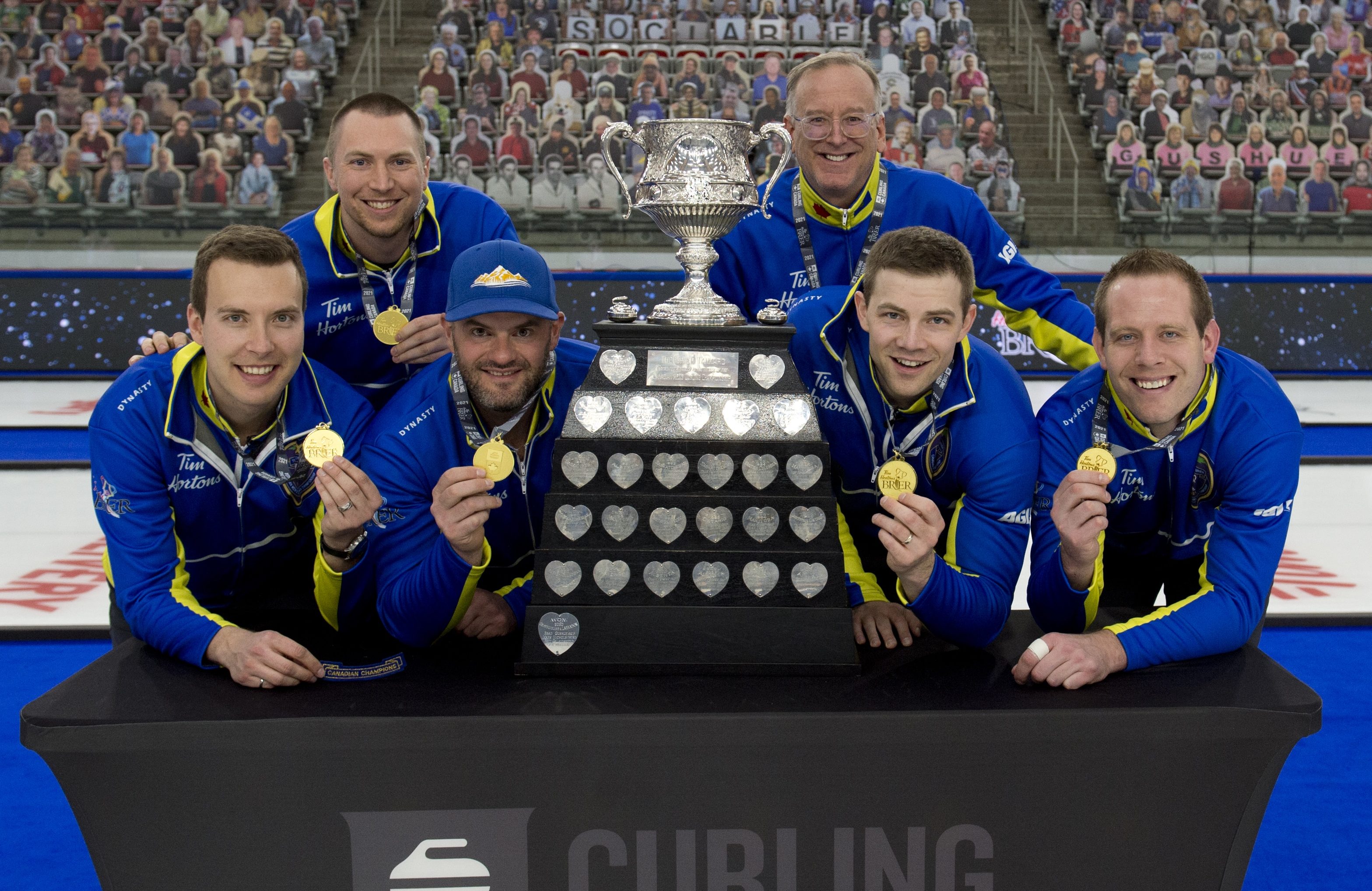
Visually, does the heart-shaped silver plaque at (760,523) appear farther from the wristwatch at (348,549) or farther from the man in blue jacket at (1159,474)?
the wristwatch at (348,549)

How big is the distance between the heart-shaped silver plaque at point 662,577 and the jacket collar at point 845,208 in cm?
169

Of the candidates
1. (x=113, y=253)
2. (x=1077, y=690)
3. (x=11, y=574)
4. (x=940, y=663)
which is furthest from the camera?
(x=113, y=253)

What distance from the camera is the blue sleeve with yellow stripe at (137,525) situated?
2580 mm

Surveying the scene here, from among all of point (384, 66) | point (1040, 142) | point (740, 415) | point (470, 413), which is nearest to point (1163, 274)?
point (740, 415)

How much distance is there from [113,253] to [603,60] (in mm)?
5621

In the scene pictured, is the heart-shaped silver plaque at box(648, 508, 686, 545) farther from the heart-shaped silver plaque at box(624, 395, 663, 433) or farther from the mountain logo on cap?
the mountain logo on cap

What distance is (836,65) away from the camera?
11.4ft

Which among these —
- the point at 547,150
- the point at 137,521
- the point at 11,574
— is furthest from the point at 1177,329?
the point at 547,150

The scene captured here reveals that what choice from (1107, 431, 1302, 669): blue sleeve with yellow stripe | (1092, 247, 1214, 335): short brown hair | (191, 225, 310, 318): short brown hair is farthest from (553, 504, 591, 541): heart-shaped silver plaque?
(1092, 247, 1214, 335): short brown hair

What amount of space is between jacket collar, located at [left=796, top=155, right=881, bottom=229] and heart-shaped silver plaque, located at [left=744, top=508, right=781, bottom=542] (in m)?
1.58

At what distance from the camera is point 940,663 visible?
7.85 ft

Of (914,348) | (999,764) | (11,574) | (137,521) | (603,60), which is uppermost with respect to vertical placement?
(603,60)

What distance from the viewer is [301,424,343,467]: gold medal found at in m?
2.41

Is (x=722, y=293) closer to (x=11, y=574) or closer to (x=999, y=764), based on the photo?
(x=999, y=764)
